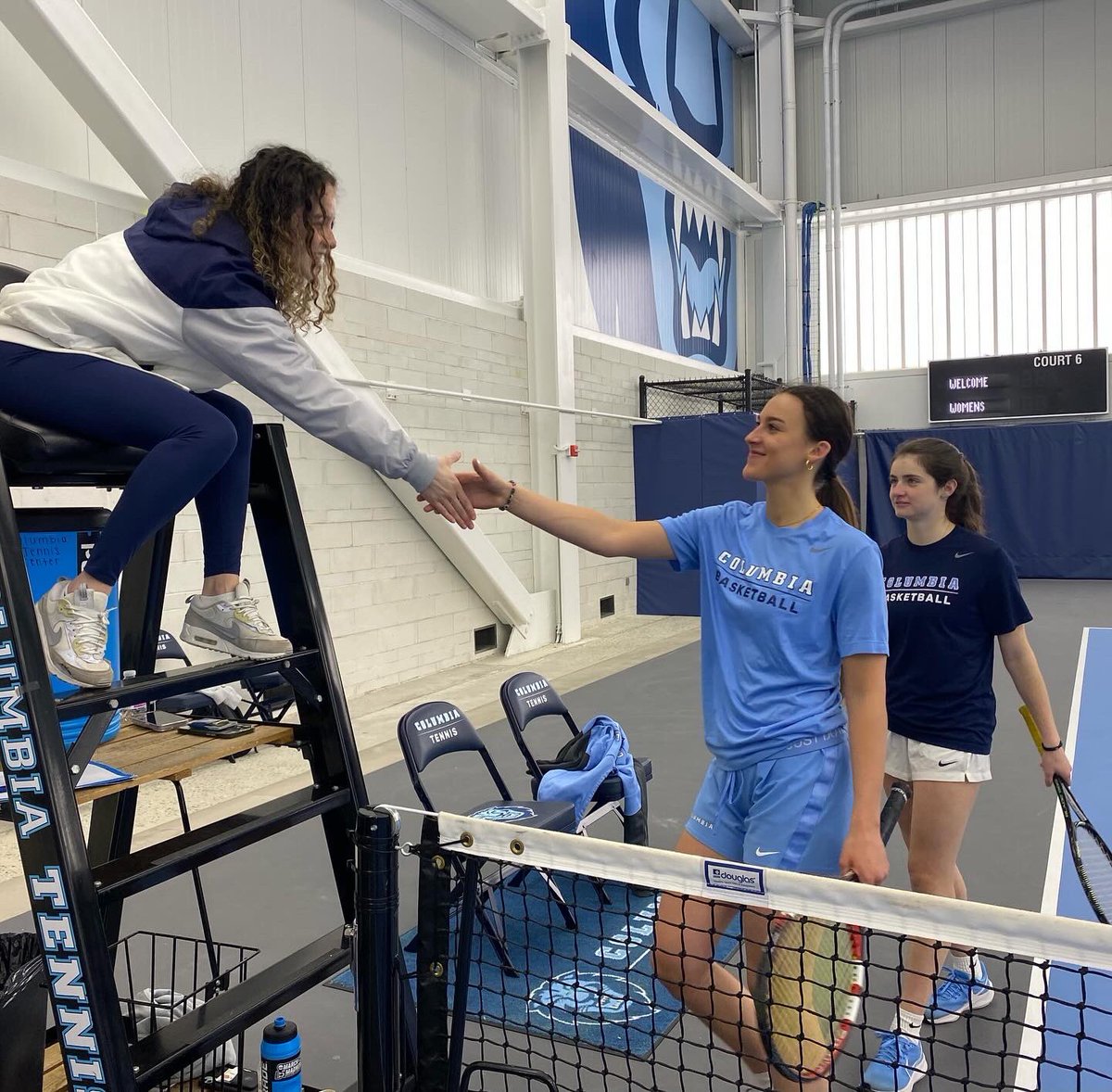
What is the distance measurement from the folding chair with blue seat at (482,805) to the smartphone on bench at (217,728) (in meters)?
1.21

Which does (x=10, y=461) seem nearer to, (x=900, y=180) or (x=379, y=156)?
(x=379, y=156)

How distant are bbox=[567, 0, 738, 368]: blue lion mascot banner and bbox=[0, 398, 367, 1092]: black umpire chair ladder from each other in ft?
33.0

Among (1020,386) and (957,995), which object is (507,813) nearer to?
(957,995)

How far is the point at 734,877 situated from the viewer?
1.48 metres

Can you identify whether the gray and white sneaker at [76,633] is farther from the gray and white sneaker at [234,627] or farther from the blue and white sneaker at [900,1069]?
the blue and white sneaker at [900,1069]

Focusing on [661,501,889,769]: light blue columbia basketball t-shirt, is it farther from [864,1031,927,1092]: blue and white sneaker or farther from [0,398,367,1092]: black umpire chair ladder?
[864,1031,927,1092]: blue and white sneaker

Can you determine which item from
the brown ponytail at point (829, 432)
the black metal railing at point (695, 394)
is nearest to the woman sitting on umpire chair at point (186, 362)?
the brown ponytail at point (829, 432)

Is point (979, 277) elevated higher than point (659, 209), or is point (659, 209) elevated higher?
point (659, 209)

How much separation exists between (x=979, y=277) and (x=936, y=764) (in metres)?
14.9

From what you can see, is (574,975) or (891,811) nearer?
(891,811)

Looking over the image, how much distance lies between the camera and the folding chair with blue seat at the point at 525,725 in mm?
3846

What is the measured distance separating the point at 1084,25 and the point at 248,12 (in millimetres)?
13207

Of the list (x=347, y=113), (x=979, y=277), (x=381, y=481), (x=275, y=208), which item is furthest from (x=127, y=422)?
(x=979, y=277)

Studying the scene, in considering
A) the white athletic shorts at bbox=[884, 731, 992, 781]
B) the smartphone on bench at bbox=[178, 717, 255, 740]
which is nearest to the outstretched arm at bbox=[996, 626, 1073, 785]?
the white athletic shorts at bbox=[884, 731, 992, 781]
